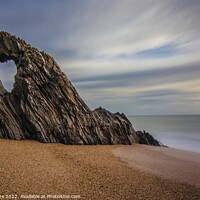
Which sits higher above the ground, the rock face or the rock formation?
the rock face

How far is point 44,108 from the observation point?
21828 millimetres

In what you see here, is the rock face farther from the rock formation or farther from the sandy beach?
the sandy beach

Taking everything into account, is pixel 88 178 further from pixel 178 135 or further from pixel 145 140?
pixel 178 135

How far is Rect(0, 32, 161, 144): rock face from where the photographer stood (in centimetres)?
2114

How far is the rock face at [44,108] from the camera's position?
21.1 meters

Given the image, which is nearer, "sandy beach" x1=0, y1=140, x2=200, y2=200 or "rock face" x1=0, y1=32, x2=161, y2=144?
"sandy beach" x1=0, y1=140, x2=200, y2=200

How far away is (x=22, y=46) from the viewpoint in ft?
80.7

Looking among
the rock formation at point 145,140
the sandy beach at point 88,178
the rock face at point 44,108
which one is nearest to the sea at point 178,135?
the rock formation at point 145,140

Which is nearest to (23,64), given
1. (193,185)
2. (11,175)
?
(11,175)

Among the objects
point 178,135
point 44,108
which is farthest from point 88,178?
point 178,135

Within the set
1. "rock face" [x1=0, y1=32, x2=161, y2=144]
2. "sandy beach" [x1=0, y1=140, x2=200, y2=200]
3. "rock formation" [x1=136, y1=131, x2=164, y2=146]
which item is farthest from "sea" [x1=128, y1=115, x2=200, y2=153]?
"sandy beach" [x1=0, y1=140, x2=200, y2=200]

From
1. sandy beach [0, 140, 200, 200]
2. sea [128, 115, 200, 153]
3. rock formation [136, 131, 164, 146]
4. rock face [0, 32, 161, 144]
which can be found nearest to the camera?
sandy beach [0, 140, 200, 200]

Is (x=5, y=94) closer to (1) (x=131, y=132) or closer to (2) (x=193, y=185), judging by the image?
(1) (x=131, y=132)

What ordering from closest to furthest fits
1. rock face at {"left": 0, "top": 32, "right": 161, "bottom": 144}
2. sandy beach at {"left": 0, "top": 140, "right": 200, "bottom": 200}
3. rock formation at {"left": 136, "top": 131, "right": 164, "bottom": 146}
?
sandy beach at {"left": 0, "top": 140, "right": 200, "bottom": 200} < rock face at {"left": 0, "top": 32, "right": 161, "bottom": 144} < rock formation at {"left": 136, "top": 131, "right": 164, "bottom": 146}
